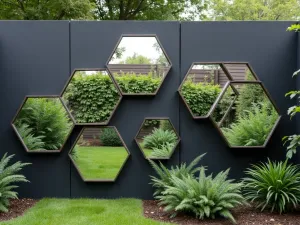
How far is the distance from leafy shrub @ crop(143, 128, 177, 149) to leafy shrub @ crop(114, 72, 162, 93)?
51cm

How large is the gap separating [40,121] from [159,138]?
1447mm

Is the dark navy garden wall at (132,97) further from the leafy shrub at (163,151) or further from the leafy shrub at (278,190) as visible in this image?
the leafy shrub at (278,190)

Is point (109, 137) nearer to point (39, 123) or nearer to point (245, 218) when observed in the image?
point (39, 123)

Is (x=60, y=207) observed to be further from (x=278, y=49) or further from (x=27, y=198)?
(x=278, y=49)

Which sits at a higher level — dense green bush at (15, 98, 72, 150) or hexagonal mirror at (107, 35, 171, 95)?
hexagonal mirror at (107, 35, 171, 95)

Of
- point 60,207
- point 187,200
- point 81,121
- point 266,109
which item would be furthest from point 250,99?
point 60,207

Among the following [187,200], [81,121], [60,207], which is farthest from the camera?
[81,121]

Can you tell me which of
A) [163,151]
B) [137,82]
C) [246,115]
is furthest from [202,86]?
[163,151]

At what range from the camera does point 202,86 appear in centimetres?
485

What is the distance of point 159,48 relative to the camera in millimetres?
4891

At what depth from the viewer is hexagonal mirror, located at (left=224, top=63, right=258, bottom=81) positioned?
4926 mm

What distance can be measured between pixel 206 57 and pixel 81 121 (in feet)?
5.51

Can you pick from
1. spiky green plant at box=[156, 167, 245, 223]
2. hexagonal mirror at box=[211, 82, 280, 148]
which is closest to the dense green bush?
spiky green plant at box=[156, 167, 245, 223]

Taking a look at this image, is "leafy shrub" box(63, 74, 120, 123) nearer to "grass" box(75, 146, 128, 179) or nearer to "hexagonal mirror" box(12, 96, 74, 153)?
"hexagonal mirror" box(12, 96, 74, 153)
